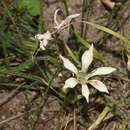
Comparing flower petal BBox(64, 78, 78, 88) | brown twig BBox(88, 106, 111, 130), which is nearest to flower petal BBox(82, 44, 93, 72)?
flower petal BBox(64, 78, 78, 88)

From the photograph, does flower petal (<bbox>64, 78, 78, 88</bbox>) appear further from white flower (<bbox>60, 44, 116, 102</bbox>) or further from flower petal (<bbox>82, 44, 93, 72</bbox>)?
flower petal (<bbox>82, 44, 93, 72</bbox>)

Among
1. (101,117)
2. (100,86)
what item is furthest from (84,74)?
(101,117)

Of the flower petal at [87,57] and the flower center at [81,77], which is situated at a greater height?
the flower petal at [87,57]

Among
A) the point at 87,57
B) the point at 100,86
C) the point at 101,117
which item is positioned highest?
the point at 87,57

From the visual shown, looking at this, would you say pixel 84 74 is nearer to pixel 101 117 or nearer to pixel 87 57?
pixel 87 57

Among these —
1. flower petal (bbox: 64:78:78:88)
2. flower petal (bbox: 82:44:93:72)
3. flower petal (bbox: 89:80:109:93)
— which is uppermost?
flower petal (bbox: 82:44:93:72)

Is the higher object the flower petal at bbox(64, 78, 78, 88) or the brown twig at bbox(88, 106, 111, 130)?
the flower petal at bbox(64, 78, 78, 88)

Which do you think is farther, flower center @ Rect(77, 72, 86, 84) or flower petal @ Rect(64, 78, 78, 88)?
flower center @ Rect(77, 72, 86, 84)

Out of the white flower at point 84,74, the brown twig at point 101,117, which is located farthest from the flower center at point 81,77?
the brown twig at point 101,117

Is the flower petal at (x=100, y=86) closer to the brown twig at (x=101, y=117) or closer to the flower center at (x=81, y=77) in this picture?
the flower center at (x=81, y=77)

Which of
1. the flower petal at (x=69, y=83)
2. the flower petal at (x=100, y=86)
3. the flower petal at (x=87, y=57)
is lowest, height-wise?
the flower petal at (x=100, y=86)

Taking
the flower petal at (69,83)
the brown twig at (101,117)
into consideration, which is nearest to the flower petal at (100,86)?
the flower petal at (69,83)

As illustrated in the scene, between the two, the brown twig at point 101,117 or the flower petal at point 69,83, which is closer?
the flower petal at point 69,83
